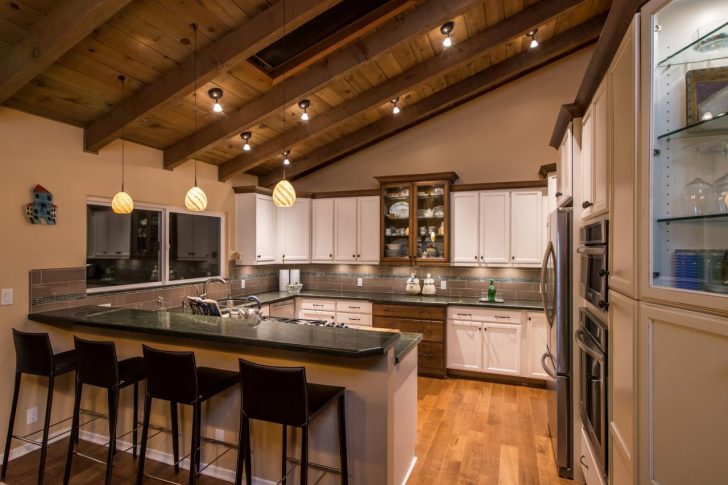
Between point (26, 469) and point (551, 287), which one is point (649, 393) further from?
point (26, 469)

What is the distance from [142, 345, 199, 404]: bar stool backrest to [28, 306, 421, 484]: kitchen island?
6.9 inches

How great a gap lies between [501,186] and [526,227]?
22.9 inches

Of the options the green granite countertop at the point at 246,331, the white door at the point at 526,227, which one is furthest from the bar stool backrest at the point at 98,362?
the white door at the point at 526,227

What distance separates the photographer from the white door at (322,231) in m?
5.43

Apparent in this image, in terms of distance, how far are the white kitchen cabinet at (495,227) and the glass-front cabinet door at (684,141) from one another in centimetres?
331

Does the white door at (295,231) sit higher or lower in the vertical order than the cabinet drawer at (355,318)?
higher

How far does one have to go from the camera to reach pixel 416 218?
4.87 metres

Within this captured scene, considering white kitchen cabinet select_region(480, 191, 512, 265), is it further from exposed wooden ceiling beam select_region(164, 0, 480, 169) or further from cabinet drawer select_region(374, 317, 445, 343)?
exposed wooden ceiling beam select_region(164, 0, 480, 169)

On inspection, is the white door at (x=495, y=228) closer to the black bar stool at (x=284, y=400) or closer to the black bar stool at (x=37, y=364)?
the black bar stool at (x=284, y=400)

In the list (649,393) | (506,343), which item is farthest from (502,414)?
(649,393)

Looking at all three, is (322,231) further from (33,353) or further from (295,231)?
(33,353)

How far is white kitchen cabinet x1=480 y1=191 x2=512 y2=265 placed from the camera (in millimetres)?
4535

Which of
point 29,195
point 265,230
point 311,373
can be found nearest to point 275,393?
point 311,373

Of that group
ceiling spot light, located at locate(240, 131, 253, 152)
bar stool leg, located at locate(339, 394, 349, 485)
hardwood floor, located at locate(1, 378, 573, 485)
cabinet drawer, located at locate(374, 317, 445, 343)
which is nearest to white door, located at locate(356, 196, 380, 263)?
cabinet drawer, located at locate(374, 317, 445, 343)
